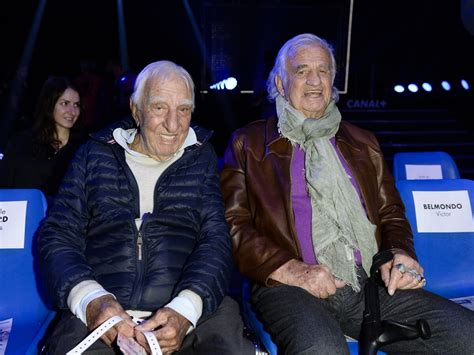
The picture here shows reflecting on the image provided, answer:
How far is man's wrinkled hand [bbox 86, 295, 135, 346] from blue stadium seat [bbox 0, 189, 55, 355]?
551mm

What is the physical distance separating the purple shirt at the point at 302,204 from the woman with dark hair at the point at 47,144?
6.05ft

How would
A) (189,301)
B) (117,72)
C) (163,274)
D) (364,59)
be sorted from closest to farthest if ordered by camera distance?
(189,301)
(163,274)
(117,72)
(364,59)

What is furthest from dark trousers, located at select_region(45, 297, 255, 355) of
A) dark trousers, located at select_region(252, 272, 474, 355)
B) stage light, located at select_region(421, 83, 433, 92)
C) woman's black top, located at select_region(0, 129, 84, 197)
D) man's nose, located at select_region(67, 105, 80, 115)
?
stage light, located at select_region(421, 83, 433, 92)

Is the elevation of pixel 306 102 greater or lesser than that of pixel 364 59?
lesser

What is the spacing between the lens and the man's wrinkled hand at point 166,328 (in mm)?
1663

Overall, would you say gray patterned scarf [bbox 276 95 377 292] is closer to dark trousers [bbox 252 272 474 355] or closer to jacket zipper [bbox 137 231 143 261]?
dark trousers [bbox 252 272 474 355]

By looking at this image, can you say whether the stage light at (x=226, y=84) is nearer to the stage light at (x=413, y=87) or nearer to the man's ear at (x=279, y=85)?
the stage light at (x=413, y=87)

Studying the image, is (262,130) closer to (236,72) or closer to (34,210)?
(34,210)

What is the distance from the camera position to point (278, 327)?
1.84 m

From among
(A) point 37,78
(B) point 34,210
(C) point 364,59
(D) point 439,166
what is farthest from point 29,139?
(A) point 37,78

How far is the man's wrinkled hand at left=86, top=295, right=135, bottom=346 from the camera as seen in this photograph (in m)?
1.66

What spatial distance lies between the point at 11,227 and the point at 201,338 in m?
0.95

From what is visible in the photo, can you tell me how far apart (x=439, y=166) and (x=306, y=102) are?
1572mm

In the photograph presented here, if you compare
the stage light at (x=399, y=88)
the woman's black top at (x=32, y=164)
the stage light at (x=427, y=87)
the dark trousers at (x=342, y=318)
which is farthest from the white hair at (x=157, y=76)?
the stage light at (x=427, y=87)
